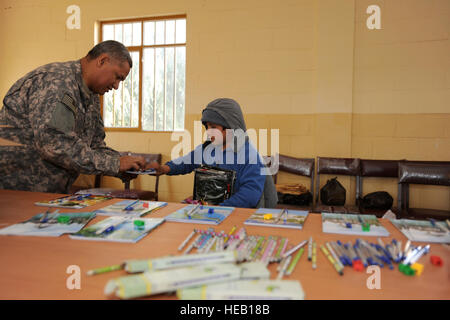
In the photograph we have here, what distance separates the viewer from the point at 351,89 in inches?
166

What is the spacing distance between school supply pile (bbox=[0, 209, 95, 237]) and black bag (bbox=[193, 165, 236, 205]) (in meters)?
0.84

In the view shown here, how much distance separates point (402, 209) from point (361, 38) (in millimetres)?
2060

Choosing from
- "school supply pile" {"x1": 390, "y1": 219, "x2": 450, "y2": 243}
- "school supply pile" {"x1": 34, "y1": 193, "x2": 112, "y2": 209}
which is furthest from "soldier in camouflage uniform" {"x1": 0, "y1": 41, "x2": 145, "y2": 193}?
"school supply pile" {"x1": 390, "y1": 219, "x2": 450, "y2": 243}

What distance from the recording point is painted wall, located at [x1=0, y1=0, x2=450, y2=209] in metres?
4.07

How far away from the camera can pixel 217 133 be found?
2314 millimetres

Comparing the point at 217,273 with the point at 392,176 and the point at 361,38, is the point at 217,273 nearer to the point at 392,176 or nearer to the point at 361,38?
the point at 392,176

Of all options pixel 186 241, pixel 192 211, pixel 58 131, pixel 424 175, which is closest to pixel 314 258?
pixel 186 241

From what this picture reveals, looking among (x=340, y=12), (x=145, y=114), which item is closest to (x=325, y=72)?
(x=340, y=12)

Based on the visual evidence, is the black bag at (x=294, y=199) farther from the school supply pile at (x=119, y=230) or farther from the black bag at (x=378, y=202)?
the school supply pile at (x=119, y=230)

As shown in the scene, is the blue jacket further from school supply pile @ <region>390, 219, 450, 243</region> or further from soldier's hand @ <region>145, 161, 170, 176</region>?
school supply pile @ <region>390, 219, 450, 243</region>

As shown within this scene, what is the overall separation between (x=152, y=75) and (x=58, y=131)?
11.3 feet

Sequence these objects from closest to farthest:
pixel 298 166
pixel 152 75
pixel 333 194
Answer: pixel 333 194 → pixel 298 166 → pixel 152 75

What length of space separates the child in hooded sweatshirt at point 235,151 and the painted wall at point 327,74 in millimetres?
2279

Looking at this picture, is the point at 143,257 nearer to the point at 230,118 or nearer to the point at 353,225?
the point at 353,225
